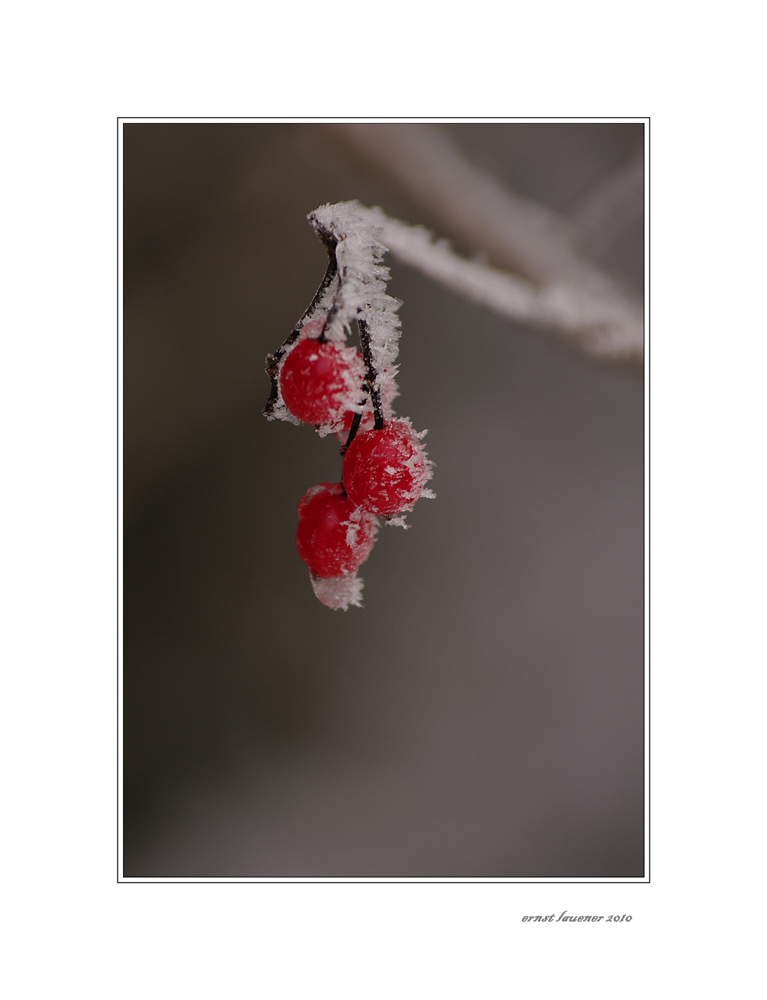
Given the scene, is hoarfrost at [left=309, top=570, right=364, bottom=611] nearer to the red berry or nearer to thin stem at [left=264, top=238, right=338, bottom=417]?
the red berry

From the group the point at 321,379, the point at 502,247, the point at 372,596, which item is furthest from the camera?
the point at 372,596

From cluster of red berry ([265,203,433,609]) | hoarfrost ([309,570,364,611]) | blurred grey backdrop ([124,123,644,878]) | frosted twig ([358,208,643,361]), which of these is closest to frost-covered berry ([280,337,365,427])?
cluster of red berry ([265,203,433,609])

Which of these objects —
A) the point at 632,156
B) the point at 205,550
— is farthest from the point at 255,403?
the point at 632,156

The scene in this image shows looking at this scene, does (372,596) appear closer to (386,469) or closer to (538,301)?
(538,301)

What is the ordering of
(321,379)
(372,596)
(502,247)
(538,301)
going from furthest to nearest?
(372,596) → (502,247) → (538,301) → (321,379)

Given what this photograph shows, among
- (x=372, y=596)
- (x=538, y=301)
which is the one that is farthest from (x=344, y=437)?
(x=372, y=596)

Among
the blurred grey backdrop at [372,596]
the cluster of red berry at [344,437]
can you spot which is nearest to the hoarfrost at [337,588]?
the cluster of red berry at [344,437]
